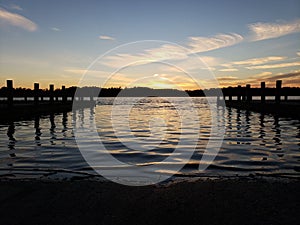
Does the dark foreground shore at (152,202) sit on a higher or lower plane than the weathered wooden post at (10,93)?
lower

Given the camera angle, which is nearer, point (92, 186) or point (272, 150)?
point (92, 186)

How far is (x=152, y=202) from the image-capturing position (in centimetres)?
399

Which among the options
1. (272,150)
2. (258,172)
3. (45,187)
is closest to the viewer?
(45,187)

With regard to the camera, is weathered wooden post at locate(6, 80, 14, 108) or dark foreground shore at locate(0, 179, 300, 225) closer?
dark foreground shore at locate(0, 179, 300, 225)

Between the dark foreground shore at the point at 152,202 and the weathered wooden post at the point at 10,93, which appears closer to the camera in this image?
the dark foreground shore at the point at 152,202

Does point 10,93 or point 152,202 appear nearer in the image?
point 152,202

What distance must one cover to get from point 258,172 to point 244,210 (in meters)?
2.56

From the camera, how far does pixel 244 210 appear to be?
367 cm

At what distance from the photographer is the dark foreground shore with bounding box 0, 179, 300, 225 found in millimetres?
3418

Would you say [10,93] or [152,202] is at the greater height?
[10,93]

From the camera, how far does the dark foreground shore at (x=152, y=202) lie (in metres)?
3.42

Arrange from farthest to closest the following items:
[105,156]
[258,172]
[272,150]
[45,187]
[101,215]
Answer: [272,150] → [105,156] → [258,172] → [45,187] → [101,215]

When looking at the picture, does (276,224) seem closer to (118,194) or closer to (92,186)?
(118,194)

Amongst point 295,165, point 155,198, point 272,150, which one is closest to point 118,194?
point 155,198
